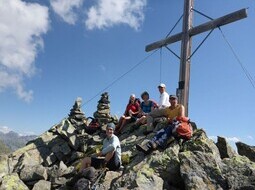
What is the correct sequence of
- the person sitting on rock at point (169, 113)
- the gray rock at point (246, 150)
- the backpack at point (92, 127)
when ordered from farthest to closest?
the backpack at point (92, 127)
the gray rock at point (246, 150)
the person sitting on rock at point (169, 113)

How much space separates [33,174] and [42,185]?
1.14m

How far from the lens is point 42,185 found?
14016 mm

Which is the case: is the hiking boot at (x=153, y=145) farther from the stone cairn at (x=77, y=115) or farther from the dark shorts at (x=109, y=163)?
the stone cairn at (x=77, y=115)

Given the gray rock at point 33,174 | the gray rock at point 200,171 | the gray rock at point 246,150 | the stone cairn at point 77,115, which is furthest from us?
the stone cairn at point 77,115

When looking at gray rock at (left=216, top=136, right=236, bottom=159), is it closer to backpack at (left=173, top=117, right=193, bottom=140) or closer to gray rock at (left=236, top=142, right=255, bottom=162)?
gray rock at (left=236, top=142, right=255, bottom=162)

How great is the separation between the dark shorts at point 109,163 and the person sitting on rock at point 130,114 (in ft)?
18.5

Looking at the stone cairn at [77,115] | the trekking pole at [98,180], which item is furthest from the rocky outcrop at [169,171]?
the stone cairn at [77,115]

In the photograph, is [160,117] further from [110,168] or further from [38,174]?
[38,174]

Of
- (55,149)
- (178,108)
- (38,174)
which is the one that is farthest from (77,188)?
(55,149)

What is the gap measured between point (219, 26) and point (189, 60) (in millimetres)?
2460

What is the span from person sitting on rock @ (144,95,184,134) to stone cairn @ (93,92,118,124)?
21.8 feet

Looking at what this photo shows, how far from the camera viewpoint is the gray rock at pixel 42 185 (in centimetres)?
1386

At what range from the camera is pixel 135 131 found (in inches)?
736

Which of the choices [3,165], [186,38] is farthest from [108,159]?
[186,38]
